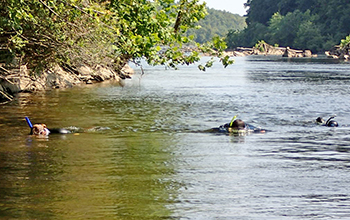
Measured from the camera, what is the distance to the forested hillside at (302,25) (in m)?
147

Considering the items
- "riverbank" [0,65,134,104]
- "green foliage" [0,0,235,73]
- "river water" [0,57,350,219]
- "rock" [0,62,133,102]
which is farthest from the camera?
"rock" [0,62,133,102]

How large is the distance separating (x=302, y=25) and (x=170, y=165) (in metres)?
145

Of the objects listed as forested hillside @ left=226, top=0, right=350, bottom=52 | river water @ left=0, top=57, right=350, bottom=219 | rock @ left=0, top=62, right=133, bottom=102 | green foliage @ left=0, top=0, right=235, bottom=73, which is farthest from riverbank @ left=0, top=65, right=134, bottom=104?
forested hillside @ left=226, top=0, right=350, bottom=52

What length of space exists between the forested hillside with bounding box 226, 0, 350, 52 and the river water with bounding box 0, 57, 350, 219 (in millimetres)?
120340

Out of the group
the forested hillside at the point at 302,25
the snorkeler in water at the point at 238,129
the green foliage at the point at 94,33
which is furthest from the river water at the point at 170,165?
the forested hillside at the point at 302,25

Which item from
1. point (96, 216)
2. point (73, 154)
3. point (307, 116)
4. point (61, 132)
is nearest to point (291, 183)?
point (96, 216)

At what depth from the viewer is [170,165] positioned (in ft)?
52.2

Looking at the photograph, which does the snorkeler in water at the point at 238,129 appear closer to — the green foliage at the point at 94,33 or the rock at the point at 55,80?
the green foliage at the point at 94,33

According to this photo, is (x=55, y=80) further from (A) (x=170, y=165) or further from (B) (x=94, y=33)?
(A) (x=170, y=165)

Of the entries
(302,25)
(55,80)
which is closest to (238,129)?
(55,80)

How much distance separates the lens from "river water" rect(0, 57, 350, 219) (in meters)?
11.7

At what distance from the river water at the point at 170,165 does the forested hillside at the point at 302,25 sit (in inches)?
4738

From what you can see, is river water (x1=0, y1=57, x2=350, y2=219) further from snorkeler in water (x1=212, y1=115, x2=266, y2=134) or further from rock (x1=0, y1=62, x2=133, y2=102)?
rock (x1=0, y1=62, x2=133, y2=102)

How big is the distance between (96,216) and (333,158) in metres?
8.20
